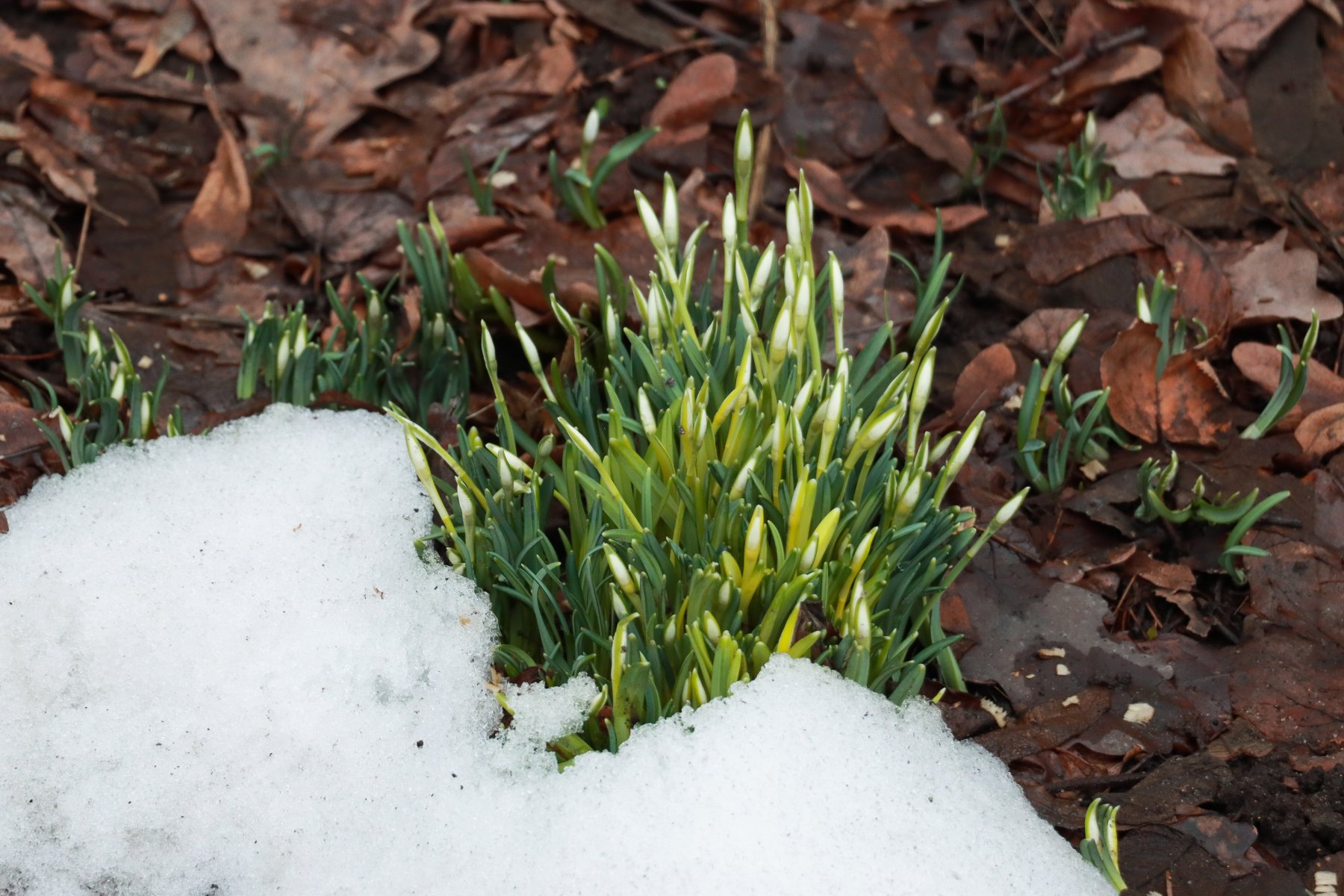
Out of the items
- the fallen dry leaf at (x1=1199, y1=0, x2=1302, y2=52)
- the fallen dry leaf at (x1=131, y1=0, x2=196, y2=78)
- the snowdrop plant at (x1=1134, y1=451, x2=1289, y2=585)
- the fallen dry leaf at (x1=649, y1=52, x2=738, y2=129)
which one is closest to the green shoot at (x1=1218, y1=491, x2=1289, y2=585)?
the snowdrop plant at (x1=1134, y1=451, x2=1289, y2=585)

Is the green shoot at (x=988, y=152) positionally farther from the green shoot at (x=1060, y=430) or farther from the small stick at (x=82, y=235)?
the small stick at (x=82, y=235)

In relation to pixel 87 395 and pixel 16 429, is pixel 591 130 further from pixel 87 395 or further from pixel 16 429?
pixel 16 429

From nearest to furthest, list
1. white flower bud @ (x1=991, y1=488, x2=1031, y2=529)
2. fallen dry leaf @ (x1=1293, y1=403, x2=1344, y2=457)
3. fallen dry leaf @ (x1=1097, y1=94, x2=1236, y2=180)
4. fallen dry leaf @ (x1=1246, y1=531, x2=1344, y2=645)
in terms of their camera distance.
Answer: white flower bud @ (x1=991, y1=488, x2=1031, y2=529) → fallen dry leaf @ (x1=1246, y1=531, x2=1344, y2=645) → fallen dry leaf @ (x1=1293, y1=403, x2=1344, y2=457) → fallen dry leaf @ (x1=1097, y1=94, x2=1236, y2=180)

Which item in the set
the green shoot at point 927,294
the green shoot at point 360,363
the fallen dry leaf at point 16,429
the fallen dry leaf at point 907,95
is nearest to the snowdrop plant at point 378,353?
the green shoot at point 360,363

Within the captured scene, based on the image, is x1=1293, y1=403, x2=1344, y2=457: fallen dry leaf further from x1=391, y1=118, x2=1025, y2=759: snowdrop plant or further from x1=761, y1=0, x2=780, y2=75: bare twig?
x1=761, y1=0, x2=780, y2=75: bare twig

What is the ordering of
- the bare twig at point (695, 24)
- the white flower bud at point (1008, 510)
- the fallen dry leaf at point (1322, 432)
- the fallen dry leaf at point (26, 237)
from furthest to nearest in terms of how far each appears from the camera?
1. the bare twig at point (695, 24)
2. the fallen dry leaf at point (26, 237)
3. the fallen dry leaf at point (1322, 432)
4. the white flower bud at point (1008, 510)

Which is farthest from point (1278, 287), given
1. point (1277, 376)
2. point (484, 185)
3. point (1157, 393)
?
point (484, 185)
